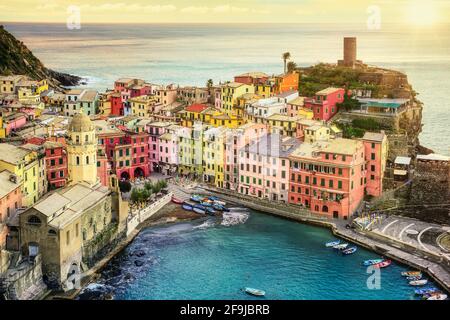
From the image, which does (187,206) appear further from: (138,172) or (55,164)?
(55,164)

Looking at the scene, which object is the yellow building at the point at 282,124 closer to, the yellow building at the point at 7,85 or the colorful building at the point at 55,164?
the colorful building at the point at 55,164

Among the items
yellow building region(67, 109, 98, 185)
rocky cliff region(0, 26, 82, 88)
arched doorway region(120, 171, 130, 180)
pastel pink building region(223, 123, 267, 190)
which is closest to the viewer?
yellow building region(67, 109, 98, 185)

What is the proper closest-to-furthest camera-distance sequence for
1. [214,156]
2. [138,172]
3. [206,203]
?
[206,203] < [214,156] < [138,172]

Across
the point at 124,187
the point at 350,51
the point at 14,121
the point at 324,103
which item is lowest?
the point at 124,187

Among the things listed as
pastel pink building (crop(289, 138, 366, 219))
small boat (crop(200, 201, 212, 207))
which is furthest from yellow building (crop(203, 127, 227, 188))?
pastel pink building (crop(289, 138, 366, 219))

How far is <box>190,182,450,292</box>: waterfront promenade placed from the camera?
22016 mm

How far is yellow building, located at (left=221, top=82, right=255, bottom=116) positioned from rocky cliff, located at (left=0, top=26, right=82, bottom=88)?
2313 cm

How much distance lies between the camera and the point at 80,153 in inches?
982

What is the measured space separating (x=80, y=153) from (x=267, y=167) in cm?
882

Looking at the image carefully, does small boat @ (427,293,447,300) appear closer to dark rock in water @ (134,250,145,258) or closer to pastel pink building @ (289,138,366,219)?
pastel pink building @ (289,138,366,219)

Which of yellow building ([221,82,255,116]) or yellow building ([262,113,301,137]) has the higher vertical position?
yellow building ([221,82,255,116])

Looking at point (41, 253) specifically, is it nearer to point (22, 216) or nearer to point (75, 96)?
point (22, 216)

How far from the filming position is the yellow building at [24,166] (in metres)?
24.2

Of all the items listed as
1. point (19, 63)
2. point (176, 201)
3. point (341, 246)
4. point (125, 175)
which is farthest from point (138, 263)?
point (19, 63)
